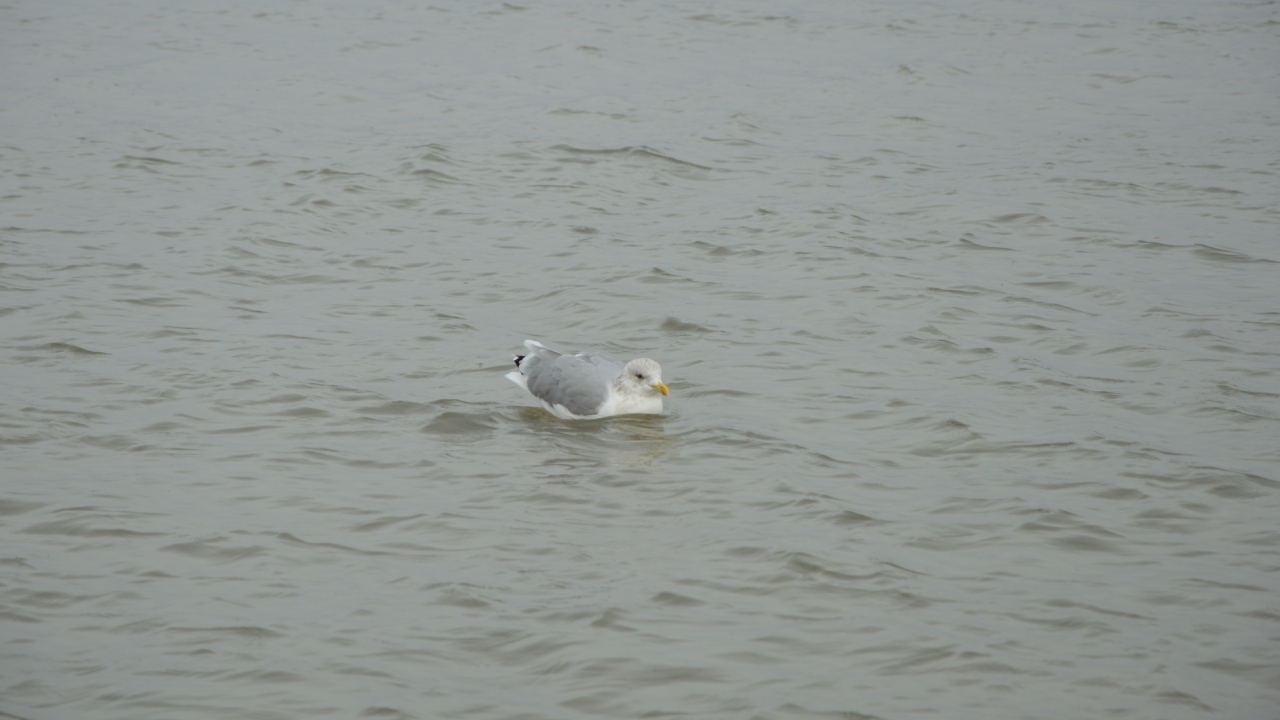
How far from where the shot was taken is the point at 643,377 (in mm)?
8414

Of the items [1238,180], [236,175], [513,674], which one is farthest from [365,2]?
[513,674]

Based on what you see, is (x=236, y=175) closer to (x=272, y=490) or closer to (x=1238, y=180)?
(x=272, y=490)

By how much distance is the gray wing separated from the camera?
860cm

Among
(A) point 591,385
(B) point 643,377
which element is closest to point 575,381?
(A) point 591,385

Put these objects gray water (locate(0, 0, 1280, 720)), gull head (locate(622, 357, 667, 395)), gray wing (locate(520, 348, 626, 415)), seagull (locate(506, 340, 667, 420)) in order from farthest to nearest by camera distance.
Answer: gray wing (locate(520, 348, 626, 415))
seagull (locate(506, 340, 667, 420))
gull head (locate(622, 357, 667, 395))
gray water (locate(0, 0, 1280, 720))

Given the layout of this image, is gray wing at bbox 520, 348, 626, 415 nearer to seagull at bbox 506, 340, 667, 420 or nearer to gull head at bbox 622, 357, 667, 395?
seagull at bbox 506, 340, 667, 420

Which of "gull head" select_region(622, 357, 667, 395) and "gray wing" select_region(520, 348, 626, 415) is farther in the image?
"gray wing" select_region(520, 348, 626, 415)

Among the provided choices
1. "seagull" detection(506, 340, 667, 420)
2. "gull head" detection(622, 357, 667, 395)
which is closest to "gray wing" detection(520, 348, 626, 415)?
"seagull" detection(506, 340, 667, 420)

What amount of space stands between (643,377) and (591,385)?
43 cm

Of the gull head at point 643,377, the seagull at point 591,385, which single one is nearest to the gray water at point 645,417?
the seagull at point 591,385

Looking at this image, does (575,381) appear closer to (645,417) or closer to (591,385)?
(591,385)

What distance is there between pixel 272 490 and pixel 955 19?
21.7m

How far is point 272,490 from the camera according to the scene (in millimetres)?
7250

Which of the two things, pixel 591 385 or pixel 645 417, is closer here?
pixel 591 385
